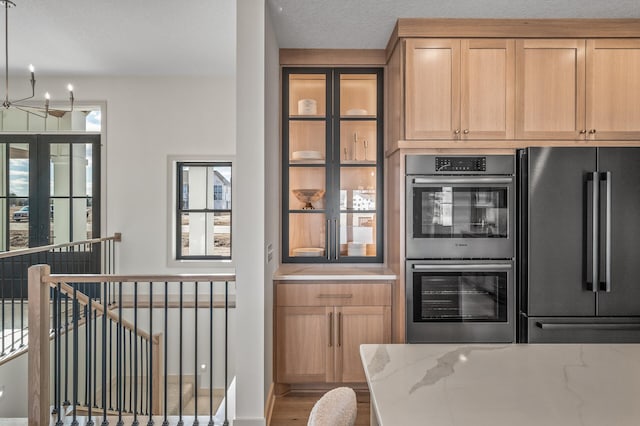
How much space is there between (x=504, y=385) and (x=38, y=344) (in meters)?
2.60

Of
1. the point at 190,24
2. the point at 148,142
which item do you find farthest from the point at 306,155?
the point at 148,142

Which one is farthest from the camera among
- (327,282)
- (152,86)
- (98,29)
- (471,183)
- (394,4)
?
(152,86)

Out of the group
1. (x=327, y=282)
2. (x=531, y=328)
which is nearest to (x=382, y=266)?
(x=327, y=282)

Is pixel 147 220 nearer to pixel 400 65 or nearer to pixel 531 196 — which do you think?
pixel 400 65

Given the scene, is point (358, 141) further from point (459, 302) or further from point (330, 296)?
point (459, 302)

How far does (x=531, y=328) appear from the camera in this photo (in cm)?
286

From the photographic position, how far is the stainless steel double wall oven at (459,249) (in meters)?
2.93

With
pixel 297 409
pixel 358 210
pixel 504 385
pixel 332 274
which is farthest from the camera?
pixel 358 210

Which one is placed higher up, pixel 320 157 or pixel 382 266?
pixel 320 157

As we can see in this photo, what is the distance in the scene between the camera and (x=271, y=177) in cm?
303

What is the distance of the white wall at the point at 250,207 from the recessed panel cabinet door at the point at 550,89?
1.76 meters

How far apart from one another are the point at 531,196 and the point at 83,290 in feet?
15.7

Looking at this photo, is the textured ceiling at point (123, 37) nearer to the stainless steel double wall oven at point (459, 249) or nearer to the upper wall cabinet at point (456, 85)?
the upper wall cabinet at point (456, 85)

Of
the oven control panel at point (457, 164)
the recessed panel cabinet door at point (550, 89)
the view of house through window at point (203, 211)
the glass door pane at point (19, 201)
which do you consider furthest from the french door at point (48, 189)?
the recessed panel cabinet door at point (550, 89)
